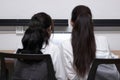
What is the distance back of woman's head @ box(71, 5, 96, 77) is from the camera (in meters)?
1.62

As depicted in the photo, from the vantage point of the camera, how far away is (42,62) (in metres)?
1.44

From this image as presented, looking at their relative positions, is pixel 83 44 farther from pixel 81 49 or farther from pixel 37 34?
pixel 37 34

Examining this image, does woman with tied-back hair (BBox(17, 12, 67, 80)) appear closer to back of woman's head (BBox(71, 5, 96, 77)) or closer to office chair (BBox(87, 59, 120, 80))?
back of woman's head (BBox(71, 5, 96, 77))

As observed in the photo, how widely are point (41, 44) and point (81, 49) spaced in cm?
31

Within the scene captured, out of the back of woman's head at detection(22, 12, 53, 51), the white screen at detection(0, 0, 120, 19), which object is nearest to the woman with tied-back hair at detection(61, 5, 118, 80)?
the back of woman's head at detection(22, 12, 53, 51)

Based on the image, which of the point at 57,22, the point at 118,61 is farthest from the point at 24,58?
the point at 57,22

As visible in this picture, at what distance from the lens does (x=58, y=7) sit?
2801 mm

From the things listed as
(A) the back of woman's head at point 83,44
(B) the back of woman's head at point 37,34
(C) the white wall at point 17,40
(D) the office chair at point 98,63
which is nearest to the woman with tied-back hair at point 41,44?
(B) the back of woman's head at point 37,34

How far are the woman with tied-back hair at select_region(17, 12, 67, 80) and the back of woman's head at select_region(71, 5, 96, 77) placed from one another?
132 millimetres

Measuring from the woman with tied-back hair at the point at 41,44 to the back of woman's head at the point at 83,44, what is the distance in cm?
13

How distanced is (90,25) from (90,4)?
1.16 m

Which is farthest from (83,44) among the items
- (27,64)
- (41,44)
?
(27,64)

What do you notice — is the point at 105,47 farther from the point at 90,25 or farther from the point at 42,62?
the point at 42,62

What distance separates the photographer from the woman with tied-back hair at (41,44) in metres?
1.63
